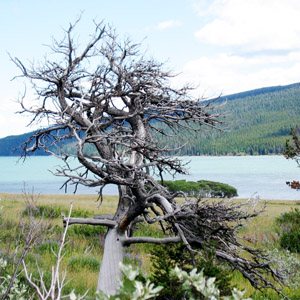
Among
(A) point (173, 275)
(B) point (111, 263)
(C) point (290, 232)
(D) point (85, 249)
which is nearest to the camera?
(A) point (173, 275)

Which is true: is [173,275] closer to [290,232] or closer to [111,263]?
[111,263]

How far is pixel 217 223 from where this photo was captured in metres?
6.39

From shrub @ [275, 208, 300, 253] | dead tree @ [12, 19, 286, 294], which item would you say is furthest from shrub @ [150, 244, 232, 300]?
shrub @ [275, 208, 300, 253]

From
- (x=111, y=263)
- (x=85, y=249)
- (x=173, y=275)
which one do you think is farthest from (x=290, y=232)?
(x=173, y=275)

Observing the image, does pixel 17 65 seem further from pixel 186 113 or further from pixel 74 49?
pixel 186 113

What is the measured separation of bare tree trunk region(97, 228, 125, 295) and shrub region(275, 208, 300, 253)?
252 inches

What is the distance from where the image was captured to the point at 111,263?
262 inches

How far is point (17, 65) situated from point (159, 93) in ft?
10.4

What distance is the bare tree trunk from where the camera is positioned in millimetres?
6496

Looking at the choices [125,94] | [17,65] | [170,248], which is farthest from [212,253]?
[17,65]

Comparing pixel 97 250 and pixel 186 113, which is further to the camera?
pixel 97 250

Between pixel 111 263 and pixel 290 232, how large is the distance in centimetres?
855

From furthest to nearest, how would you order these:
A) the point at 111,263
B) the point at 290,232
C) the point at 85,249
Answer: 1. the point at 290,232
2. the point at 85,249
3. the point at 111,263

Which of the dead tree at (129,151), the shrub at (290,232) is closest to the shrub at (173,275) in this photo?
the dead tree at (129,151)
